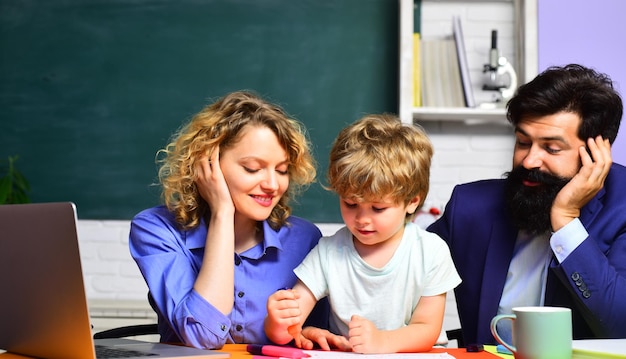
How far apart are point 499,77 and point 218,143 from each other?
6.85ft

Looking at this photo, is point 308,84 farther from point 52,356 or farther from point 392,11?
point 52,356

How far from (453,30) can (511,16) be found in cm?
30

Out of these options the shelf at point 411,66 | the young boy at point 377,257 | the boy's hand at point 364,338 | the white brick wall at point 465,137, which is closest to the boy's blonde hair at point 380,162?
the young boy at point 377,257

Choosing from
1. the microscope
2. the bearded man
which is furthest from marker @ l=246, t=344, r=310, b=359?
the microscope

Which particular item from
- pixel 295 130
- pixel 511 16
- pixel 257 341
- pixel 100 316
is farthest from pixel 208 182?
pixel 511 16

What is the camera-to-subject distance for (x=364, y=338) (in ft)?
4.72

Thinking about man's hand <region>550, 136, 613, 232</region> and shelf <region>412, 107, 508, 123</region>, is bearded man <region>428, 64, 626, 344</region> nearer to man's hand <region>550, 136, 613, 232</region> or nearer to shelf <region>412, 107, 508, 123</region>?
man's hand <region>550, 136, 613, 232</region>

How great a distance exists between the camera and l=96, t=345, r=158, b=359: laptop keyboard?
1.30 m

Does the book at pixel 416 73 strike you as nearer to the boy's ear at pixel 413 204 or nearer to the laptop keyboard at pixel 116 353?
the boy's ear at pixel 413 204

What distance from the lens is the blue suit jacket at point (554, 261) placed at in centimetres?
177

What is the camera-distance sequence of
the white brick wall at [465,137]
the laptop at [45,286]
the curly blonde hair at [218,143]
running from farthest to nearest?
the white brick wall at [465,137], the curly blonde hair at [218,143], the laptop at [45,286]

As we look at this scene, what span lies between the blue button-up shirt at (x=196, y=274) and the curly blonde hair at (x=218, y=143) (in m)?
0.04

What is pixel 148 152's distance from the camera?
3672mm

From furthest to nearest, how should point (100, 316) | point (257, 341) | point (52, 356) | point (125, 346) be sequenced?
point (100, 316) < point (257, 341) < point (125, 346) < point (52, 356)
